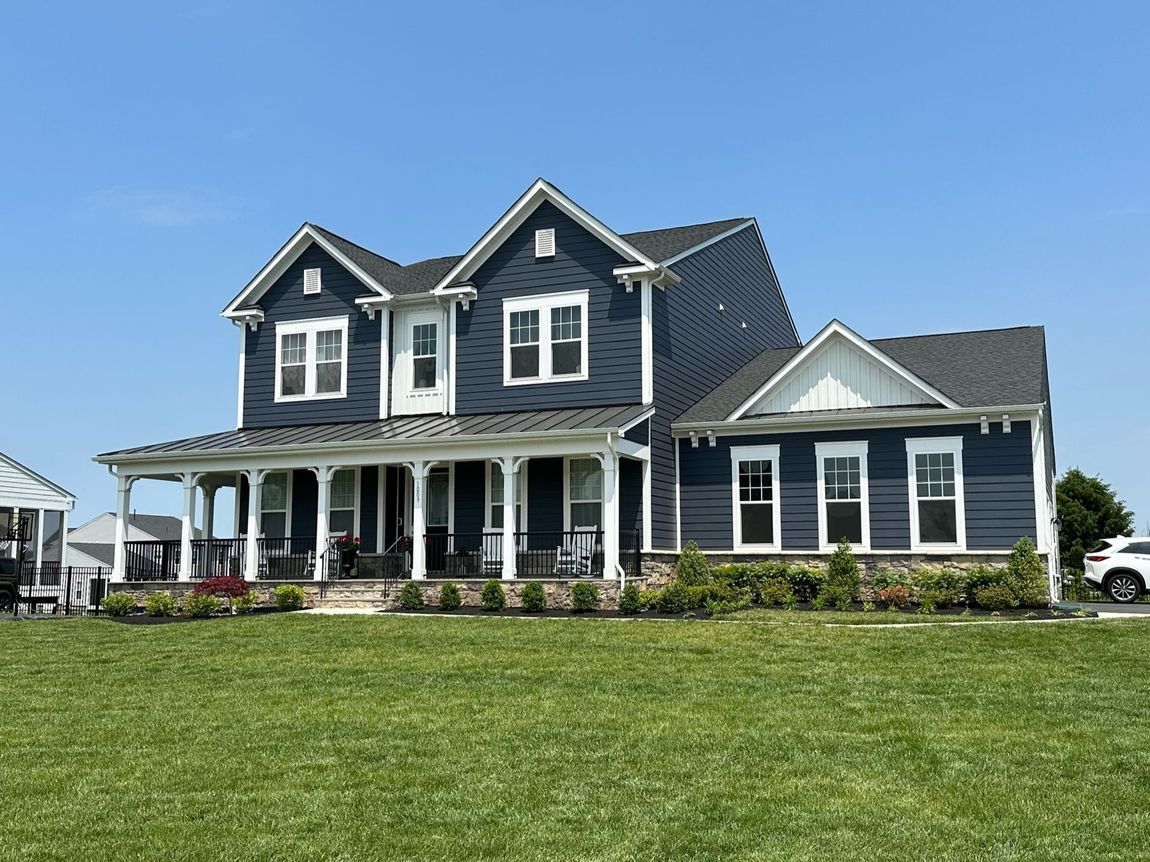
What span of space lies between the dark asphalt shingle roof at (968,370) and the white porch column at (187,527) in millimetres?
10877

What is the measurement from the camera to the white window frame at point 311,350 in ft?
88.6

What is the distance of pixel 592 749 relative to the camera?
30.9 feet

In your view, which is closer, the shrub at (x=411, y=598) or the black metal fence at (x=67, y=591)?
the shrub at (x=411, y=598)

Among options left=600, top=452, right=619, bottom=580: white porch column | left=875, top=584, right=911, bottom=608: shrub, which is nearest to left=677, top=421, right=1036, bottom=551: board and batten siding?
left=875, top=584, right=911, bottom=608: shrub

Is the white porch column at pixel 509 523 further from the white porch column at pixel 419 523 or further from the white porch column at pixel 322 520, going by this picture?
the white porch column at pixel 322 520

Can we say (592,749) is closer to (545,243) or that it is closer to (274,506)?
(545,243)

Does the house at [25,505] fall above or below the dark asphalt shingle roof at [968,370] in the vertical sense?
below

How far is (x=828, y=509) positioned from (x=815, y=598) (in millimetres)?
2073

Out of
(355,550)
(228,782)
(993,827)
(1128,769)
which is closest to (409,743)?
(228,782)

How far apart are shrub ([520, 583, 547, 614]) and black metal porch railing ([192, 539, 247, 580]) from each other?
7.48 m

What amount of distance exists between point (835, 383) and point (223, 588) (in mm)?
12859

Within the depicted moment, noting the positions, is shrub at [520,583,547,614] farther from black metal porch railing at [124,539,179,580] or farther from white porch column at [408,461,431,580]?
black metal porch railing at [124,539,179,580]

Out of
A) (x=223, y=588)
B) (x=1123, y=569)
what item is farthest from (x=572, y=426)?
(x=1123, y=569)

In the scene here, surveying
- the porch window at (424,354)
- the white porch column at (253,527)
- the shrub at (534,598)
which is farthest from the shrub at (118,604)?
the shrub at (534,598)
